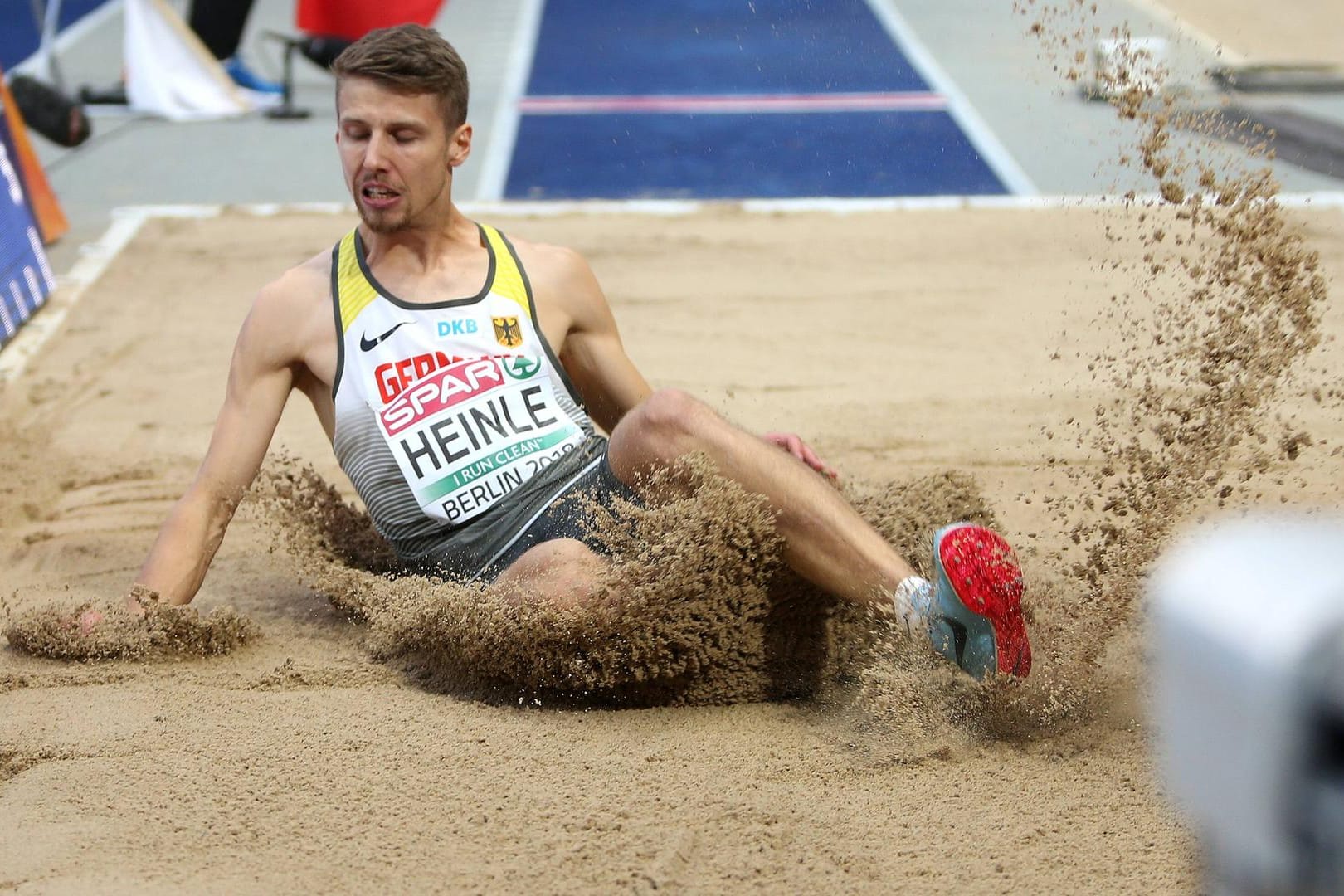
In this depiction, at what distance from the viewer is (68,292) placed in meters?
6.02

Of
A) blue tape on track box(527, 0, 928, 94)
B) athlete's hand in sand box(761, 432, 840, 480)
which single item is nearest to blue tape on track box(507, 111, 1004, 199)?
blue tape on track box(527, 0, 928, 94)

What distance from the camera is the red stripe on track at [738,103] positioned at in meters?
8.80

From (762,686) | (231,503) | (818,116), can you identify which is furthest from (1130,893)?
(818,116)

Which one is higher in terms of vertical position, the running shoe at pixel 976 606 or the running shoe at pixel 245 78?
the running shoe at pixel 976 606

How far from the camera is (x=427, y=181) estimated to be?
332cm

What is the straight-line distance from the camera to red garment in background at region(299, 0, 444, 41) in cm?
862

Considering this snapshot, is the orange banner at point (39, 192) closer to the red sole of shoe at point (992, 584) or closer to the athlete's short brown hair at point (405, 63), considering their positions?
the athlete's short brown hair at point (405, 63)

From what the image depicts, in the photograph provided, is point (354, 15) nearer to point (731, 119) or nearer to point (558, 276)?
point (731, 119)

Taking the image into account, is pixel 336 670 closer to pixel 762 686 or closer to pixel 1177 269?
pixel 762 686

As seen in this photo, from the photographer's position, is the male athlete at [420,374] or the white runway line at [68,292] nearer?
the male athlete at [420,374]

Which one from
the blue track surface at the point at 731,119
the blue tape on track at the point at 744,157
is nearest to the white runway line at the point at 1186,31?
the blue track surface at the point at 731,119

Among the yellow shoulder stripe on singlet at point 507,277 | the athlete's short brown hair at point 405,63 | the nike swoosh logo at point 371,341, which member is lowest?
the nike swoosh logo at point 371,341

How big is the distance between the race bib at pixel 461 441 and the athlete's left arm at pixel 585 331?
270 mm

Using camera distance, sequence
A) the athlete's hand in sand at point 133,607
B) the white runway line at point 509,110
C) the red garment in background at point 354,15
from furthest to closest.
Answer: the red garment in background at point 354,15 < the white runway line at point 509,110 < the athlete's hand in sand at point 133,607
